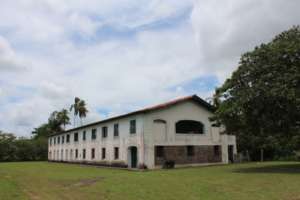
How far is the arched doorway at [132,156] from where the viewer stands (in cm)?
3372

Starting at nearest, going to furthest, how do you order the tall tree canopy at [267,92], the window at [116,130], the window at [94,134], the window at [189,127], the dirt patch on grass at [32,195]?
the dirt patch on grass at [32,195], the tall tree canopy at [267,92], the window at [189,127], the window at [116,130], the window at [94,134]

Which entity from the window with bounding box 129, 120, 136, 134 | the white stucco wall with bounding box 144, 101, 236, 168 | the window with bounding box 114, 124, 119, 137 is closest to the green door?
the window with bounding box 129, 120, 136, 134

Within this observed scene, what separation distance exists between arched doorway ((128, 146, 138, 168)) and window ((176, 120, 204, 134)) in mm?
4798

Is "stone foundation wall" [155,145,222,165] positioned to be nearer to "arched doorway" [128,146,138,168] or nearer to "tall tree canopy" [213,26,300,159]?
A: "arched doorway" [128,146,138,168]

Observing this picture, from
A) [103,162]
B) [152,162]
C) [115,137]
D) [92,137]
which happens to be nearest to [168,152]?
[152,162]

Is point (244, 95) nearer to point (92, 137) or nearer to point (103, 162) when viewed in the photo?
point (103, 162)

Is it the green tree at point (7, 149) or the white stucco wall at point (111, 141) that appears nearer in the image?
the white stucco wall at point (111, 141)

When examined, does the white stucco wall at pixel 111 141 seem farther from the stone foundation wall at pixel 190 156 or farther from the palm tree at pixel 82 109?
the palm tree at pixel 82 109

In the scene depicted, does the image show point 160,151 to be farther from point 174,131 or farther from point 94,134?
point 94,134

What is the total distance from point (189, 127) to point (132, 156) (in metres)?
6.79

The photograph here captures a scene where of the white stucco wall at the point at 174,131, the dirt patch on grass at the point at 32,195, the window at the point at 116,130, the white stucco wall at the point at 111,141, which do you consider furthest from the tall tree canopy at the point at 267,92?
the dirt patch on grass at the point at 32,195

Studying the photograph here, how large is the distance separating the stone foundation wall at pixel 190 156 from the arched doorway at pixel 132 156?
2650 mm

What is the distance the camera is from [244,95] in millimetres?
23391

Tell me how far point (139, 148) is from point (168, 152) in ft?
9.71
